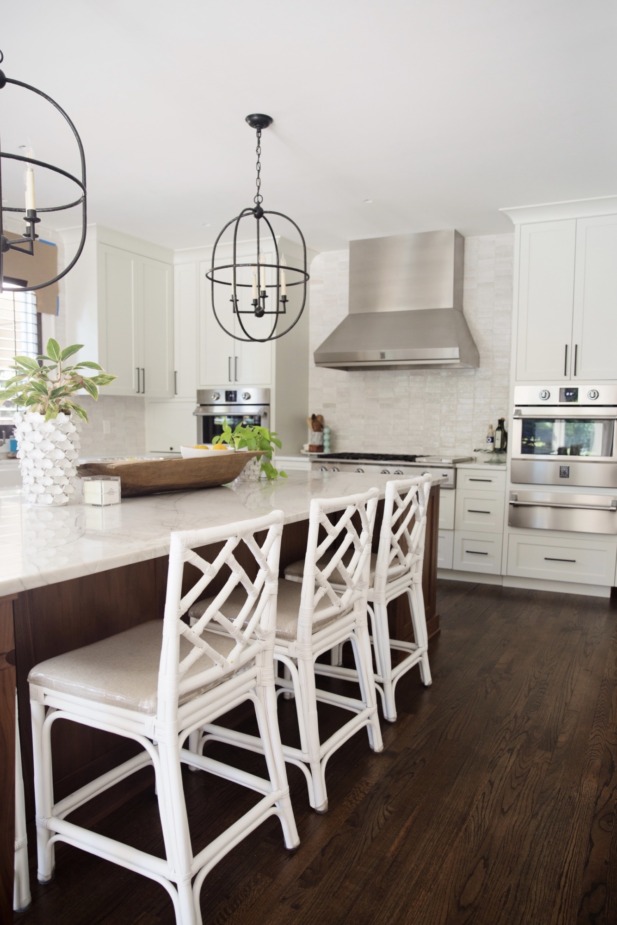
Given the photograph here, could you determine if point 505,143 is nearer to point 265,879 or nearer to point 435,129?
point 435,129

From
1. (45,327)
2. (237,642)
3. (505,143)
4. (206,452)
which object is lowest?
(237,642)

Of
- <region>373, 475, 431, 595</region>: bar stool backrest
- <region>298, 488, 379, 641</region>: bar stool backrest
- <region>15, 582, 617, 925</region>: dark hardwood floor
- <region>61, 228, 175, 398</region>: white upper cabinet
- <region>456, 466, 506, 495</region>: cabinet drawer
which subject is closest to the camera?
<region>15, 582, 617, 925</region>: dark hardwood floor

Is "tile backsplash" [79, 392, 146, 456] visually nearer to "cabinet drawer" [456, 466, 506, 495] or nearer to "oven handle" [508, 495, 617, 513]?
"cabinet drawer" [456, 466, 506, 495]

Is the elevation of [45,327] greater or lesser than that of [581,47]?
lesser

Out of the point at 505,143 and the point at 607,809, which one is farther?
the point at 505,143

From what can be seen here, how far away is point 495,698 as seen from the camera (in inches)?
105

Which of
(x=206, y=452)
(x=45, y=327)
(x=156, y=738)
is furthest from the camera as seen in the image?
(x=45, y=327)

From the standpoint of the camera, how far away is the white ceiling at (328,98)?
7.59 feet

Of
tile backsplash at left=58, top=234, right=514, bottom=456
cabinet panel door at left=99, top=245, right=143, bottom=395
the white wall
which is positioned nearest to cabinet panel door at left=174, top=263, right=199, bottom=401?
cabinet panel door at left=99, top=245, right=143, bottom=395

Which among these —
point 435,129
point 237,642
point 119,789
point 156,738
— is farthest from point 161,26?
point 119,789

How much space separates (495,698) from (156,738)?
5.69 feet

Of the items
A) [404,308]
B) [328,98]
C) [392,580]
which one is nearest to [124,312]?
[404,308]

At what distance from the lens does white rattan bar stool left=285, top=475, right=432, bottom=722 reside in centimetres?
236

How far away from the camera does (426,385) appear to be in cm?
527
